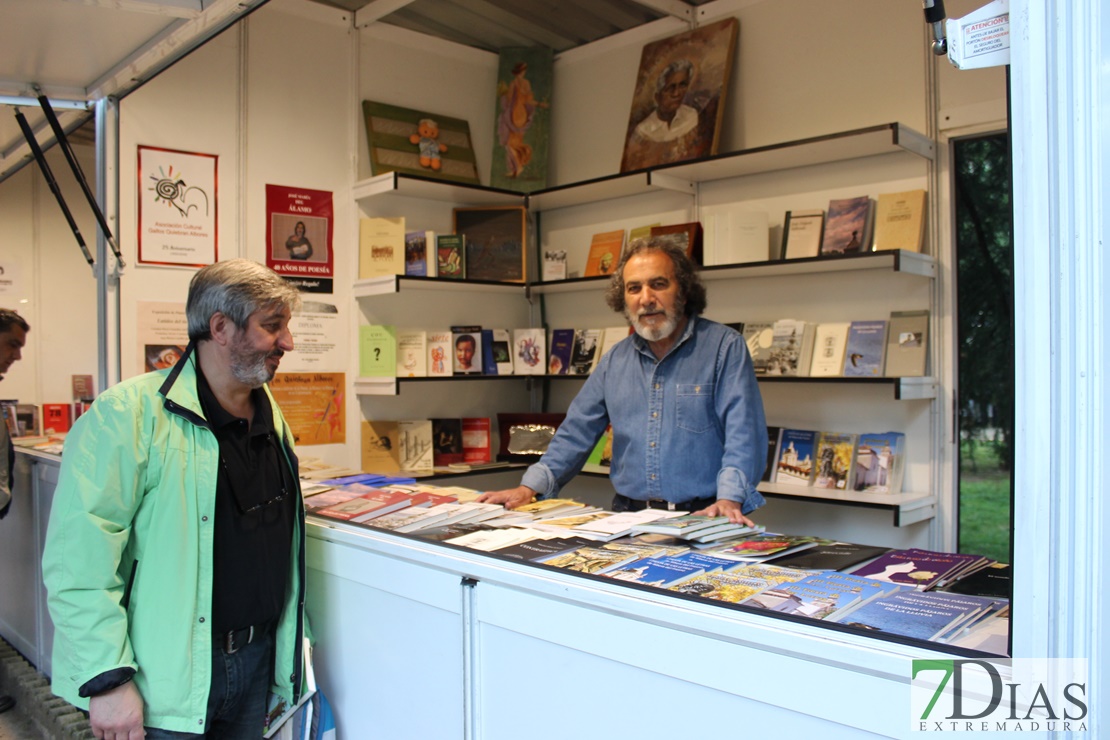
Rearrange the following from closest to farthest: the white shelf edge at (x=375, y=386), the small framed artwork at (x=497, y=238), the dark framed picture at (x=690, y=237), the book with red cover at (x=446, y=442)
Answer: the dark framed picture at (x=690, y=237) < the white shelf edge at (x=375, y=386) < the book with red cover at (x=446, y=442) < the small framed artwork at (x=497, y=238)

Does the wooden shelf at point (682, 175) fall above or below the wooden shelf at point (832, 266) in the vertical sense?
above

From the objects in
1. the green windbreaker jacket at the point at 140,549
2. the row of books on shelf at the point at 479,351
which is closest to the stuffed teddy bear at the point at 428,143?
the row of books on shelf at the point at 479,351

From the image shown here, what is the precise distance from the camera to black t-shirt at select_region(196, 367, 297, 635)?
73.9 inches

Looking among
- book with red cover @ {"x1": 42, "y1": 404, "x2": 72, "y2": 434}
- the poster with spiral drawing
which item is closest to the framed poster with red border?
the poster with spiral drawing

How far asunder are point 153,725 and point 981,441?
10.2 ft

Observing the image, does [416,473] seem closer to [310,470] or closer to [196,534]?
[310,470]

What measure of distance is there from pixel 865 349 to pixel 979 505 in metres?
0.78

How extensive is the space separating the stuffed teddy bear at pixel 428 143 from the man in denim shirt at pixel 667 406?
1949 millimetres

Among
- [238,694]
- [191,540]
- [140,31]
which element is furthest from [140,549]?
[140,31]

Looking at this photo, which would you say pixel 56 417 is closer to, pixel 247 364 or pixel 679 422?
pixel 247 364

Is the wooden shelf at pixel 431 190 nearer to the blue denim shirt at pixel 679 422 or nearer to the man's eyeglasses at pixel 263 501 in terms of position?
the blue denim shirt at pixel 679 422

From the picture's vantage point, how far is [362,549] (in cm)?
209

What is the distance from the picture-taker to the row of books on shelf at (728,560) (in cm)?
130

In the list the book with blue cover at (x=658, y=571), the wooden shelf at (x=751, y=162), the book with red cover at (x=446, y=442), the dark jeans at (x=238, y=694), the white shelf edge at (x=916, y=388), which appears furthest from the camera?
the book with red cover at (x=446, y=442)
